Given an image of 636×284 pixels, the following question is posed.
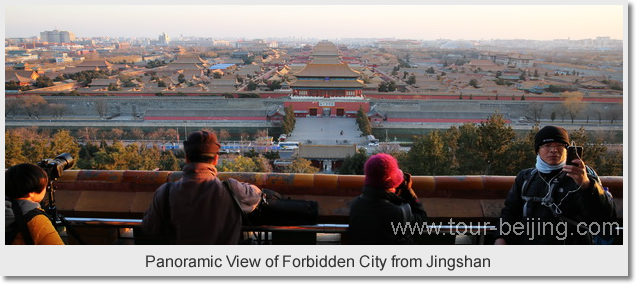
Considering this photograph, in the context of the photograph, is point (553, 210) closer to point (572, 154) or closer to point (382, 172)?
point (572, 154)

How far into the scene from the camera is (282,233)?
177cm

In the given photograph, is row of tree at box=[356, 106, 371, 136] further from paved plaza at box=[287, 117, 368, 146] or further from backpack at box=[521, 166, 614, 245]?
backpack at box=[521, 166, 614, 245]

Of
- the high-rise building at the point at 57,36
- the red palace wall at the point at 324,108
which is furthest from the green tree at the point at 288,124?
the high-rise building at the point at 57,36

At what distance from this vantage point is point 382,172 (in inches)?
56.2

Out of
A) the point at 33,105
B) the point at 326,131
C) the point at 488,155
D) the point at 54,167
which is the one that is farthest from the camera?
the point at 33,105

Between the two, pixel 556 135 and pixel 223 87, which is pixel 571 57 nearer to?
pixel 223 87

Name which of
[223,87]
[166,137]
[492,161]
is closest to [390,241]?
[492,161]

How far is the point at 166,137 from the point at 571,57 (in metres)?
44.8

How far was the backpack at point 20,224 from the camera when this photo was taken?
1411mm

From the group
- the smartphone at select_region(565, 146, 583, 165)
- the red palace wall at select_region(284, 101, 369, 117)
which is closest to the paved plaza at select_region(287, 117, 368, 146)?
the red palace wall at select_region(284, 101, 369, 117)

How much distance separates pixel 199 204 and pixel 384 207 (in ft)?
1.79

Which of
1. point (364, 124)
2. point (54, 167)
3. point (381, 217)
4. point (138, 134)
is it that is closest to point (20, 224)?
point (54, 167)

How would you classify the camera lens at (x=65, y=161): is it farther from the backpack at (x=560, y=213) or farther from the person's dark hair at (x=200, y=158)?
the backpack at (x=560, y=213)

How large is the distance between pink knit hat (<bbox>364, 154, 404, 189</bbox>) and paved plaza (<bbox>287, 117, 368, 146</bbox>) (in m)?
10.3
